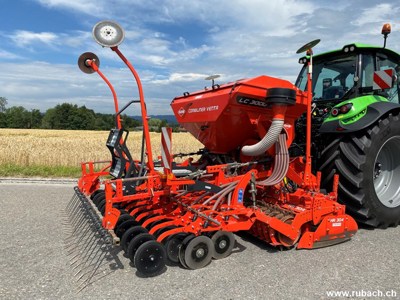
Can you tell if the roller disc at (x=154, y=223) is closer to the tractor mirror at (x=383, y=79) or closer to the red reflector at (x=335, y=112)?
the red reflector at (x=335, y=112)

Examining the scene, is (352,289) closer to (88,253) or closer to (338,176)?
(338,176)

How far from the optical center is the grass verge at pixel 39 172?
27.1 feet

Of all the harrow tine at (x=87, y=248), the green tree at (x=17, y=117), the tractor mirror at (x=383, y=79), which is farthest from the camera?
the green tree at (x=17, y=117)

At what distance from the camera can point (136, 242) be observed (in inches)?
113

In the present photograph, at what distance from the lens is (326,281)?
110 inches

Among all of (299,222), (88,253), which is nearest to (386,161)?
(299,222)

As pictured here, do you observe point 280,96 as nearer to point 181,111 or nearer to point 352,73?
point 181,111

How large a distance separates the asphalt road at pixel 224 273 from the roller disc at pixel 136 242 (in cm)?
20

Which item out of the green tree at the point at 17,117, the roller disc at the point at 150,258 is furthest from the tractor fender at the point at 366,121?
the green tree at the point at 17,117

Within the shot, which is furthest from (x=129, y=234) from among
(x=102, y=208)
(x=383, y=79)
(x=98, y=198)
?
(x=383, y=79)

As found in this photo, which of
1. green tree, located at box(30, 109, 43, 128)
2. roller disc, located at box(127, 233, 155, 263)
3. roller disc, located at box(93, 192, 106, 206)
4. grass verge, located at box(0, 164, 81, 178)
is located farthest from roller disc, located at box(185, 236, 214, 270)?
green tree, located at box(30, 109, 43, 128)

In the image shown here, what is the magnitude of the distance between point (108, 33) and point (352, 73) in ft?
10.7

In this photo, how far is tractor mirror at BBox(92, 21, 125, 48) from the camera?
3223 mm

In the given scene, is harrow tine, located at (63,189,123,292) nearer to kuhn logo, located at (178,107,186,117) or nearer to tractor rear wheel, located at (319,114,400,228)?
kuhn logo, located at (178,107,186,117)
